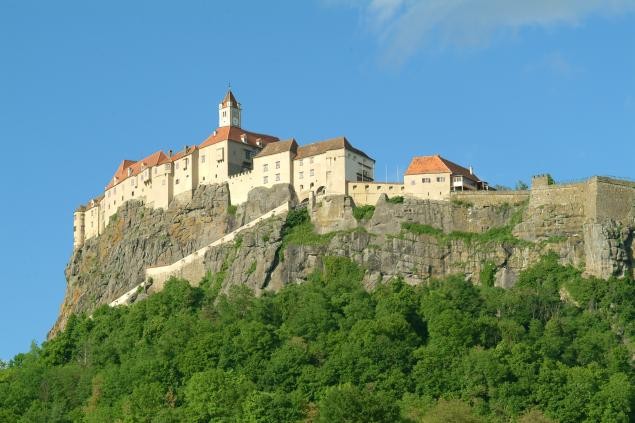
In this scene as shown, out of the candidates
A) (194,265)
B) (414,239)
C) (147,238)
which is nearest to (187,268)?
(194,265)

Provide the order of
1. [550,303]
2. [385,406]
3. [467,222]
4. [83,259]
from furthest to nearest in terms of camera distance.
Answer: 1. [83,259]
2. [467,222]
3. [550,303]
4. [385,406]

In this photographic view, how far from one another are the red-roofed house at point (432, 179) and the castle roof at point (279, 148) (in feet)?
32.0

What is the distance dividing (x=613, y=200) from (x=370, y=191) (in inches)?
700

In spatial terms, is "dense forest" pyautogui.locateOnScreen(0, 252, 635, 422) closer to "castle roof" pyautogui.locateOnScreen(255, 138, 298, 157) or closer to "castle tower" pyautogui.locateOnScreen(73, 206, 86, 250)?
"castle roof" pyautogui.locateOnScreen(255, 138, 298, 157)

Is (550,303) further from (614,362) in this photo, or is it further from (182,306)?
(182,306)

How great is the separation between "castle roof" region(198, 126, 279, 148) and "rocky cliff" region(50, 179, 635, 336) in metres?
4.63

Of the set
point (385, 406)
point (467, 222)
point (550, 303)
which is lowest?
point (385, 406)

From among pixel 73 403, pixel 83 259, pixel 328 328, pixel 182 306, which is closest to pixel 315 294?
pixel 328 328

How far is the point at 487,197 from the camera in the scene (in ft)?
357

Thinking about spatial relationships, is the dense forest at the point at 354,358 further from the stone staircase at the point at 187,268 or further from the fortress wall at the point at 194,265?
the stone staircase at the point at 187,268

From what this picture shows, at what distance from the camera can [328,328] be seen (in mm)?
99438

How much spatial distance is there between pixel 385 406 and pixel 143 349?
82.3ft

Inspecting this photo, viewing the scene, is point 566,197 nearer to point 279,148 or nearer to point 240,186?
point 279,148

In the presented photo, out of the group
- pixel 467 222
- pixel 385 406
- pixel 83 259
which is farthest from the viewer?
pixel 83 259
